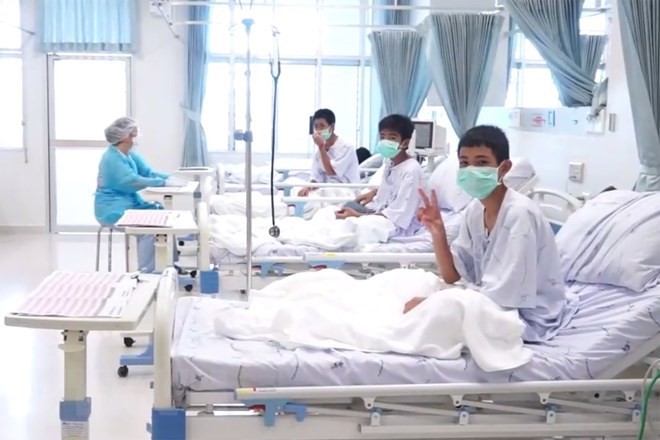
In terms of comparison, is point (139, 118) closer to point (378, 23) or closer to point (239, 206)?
point (378, 23)

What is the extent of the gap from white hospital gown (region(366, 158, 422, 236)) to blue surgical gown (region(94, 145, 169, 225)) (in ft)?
4.87

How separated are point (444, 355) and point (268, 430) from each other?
54 centimetres

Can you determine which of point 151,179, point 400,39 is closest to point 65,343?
point 151,179

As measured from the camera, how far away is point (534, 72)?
5.22 m

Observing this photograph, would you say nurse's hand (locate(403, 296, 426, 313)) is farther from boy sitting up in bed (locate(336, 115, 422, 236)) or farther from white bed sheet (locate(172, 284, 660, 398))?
boy sitting up in bed (locate(336, 115, 422, 236))

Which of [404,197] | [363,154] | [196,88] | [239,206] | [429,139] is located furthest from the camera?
[196,88]

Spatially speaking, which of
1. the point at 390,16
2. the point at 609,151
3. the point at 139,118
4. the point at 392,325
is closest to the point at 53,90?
the point at 139,118

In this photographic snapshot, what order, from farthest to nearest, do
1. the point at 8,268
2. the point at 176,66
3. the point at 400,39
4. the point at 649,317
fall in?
1. the point at 176,66
2. the point at 400,39
3. the point at 8,268
4. the point at 649,317

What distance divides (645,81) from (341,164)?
118 inches

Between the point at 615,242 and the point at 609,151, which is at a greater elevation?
the point at 609,151

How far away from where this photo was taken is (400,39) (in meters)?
6.78

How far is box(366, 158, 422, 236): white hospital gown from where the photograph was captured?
14.2ft

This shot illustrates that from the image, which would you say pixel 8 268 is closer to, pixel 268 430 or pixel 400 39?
pixel 400 39

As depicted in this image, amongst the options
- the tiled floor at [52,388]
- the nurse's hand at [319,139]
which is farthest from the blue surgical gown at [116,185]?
the nurse's hand at [319,139]
